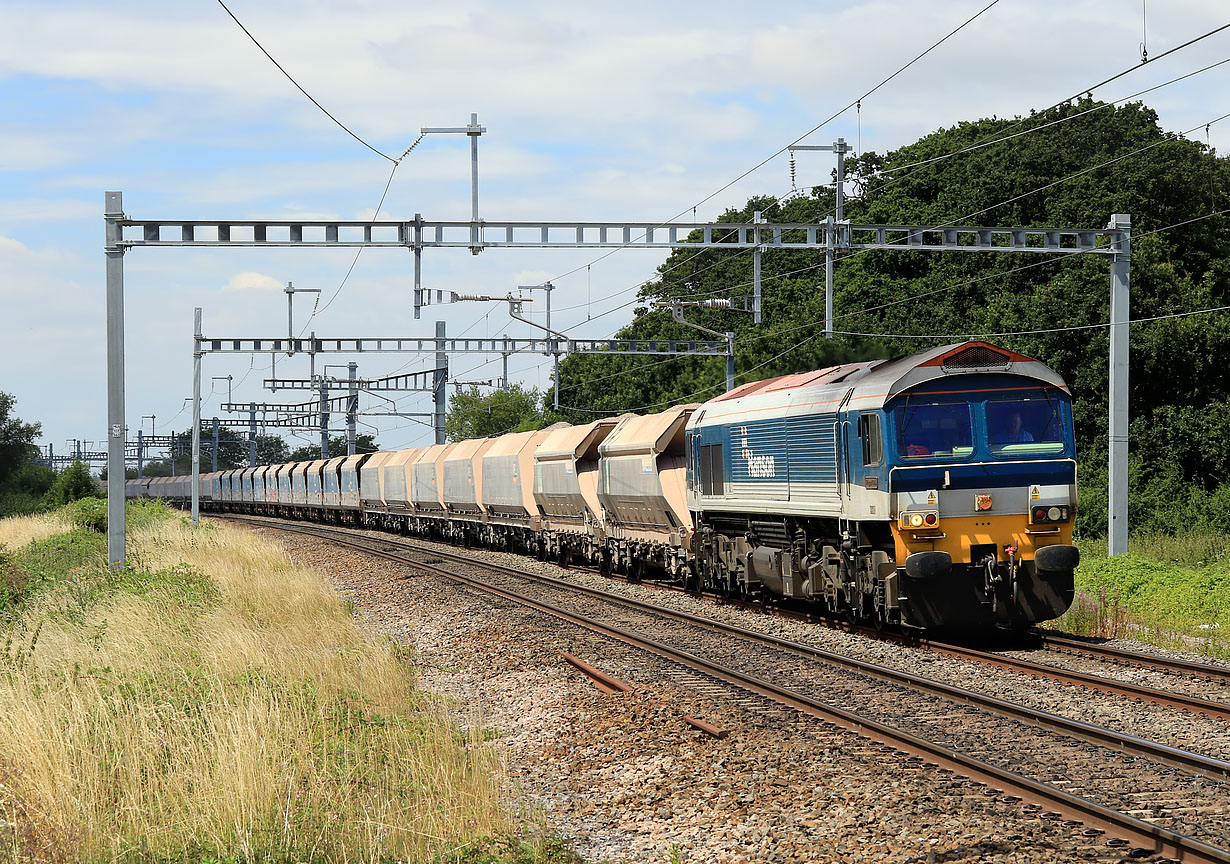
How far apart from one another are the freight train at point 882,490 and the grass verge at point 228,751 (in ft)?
20.6

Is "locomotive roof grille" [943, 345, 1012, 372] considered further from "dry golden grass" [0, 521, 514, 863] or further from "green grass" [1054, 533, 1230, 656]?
"dry golden grass" [0, 521, 514, 863]

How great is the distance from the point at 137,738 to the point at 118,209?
1580cm

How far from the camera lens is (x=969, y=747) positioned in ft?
34.1

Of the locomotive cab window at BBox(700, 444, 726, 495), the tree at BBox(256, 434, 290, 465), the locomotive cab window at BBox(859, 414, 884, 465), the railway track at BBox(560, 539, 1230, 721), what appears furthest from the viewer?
the tree at BBox(256, 434, 290, 465)

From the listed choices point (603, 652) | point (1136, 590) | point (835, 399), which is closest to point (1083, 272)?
point (1136, 590)

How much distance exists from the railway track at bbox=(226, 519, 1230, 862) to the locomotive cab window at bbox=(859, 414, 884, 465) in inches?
103

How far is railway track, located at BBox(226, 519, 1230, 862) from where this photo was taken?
813cm

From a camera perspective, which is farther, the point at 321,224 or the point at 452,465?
the point at 452,465

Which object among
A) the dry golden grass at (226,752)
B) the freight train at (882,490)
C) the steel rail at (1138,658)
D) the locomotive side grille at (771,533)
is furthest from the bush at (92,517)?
the steel rail at (1138,658)

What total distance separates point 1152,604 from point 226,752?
50.0 feet

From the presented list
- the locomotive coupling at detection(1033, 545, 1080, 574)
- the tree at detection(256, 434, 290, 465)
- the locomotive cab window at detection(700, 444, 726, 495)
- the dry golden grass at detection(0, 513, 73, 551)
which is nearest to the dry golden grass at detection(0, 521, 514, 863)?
the locomotive coupling at detection(1033, 545, 1080, 574)

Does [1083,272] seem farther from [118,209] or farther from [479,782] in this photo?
[479,782]

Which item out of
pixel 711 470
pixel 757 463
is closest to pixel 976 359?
pixel 757 463

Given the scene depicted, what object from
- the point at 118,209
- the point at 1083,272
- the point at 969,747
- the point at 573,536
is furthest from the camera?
the point at 1083,272
